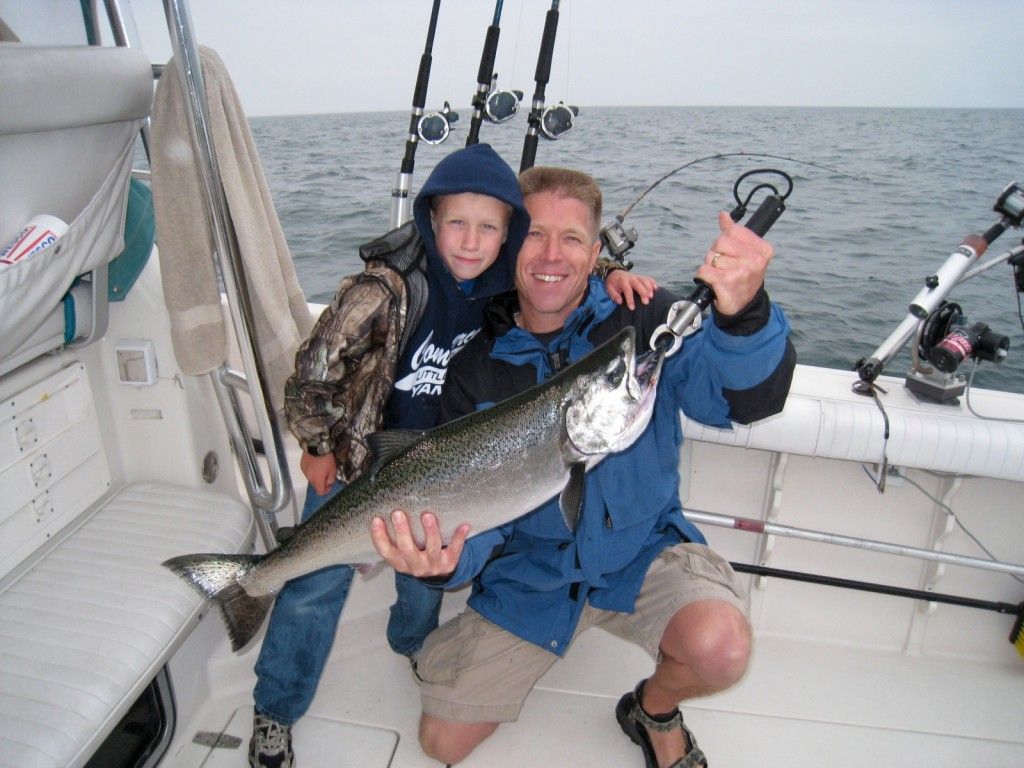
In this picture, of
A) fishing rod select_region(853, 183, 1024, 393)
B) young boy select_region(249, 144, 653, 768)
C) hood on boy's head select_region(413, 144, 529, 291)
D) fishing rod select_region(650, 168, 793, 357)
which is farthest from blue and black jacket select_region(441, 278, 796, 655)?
fishing rod select_region(853, 183, 1024, 393)

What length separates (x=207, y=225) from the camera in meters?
2.65

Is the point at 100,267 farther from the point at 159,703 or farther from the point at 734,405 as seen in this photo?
the point at 734,405

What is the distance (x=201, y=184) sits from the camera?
2.48 meters

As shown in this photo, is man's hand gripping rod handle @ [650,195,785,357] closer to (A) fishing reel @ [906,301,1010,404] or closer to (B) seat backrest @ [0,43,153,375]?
(A) fishing reel @ [906,301,1010,404]

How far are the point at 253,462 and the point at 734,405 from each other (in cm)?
211

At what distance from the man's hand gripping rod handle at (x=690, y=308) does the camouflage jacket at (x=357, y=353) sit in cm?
114

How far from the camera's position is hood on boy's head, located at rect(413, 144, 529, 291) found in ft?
8.91

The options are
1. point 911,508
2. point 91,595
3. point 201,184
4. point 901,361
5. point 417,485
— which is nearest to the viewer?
point 417,485

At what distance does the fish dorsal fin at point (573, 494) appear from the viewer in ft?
7.31

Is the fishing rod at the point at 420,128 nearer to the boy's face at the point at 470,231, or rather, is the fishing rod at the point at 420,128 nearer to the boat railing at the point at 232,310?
the boy's face at the point at 470,231

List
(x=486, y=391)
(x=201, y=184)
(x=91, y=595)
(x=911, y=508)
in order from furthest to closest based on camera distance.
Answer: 1. (x=911, y=508)
2. (x=486, y=391)
3. (x=91, y=595)
4. (x=201, y=184)

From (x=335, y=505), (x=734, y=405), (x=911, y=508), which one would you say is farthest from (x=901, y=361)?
(x=335, y=505)

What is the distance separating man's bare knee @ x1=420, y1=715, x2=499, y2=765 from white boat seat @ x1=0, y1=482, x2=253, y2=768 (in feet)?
3.57

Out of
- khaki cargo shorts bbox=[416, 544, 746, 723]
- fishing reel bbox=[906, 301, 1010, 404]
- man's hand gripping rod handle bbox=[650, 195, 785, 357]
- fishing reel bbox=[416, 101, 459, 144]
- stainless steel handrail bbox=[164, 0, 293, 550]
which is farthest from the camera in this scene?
fishing reel bbox=[416, 101, 459, 144]
